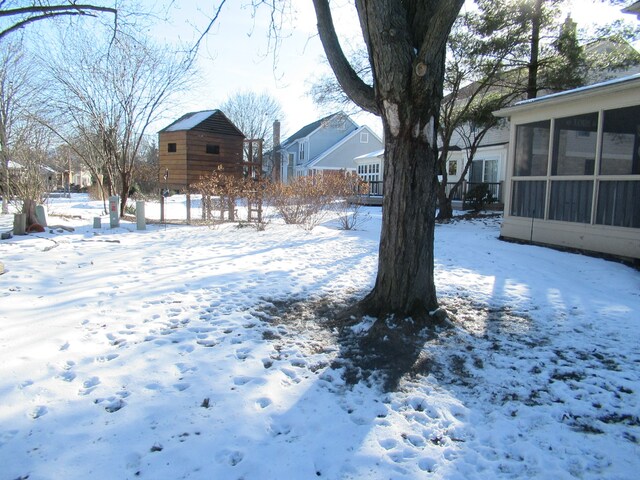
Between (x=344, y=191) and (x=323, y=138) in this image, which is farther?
(x=323, y=138)

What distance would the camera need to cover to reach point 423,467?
2287mm

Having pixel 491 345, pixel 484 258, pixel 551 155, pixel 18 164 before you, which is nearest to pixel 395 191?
pixel 491 345

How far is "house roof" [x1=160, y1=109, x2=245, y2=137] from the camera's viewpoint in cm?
1588

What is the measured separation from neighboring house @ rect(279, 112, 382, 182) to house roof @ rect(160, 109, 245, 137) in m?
18.4

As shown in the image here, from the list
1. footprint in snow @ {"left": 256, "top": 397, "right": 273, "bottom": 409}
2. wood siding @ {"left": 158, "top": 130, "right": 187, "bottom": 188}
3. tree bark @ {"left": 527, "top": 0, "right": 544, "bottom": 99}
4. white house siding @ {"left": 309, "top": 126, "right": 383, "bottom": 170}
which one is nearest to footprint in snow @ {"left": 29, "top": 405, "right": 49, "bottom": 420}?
footprint in snow @ {"left": 256, "top": 397, "right": 273, "bottom": 409}

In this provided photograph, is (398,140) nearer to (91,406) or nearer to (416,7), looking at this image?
(416,7)

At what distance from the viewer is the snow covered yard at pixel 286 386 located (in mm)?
2314

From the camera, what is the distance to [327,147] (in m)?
39.3

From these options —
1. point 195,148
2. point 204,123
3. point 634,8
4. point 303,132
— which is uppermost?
point 303,132

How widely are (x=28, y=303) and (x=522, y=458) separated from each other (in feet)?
16.1

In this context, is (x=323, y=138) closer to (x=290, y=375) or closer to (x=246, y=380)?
(x=290, y=375)

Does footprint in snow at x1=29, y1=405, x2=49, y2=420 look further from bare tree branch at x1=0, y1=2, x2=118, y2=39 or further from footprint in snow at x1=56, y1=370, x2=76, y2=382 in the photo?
bare tree branch at x1=0, y1=2, x2=118, y2=39

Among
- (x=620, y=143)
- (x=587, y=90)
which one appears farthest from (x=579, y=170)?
(x=587, y=90)

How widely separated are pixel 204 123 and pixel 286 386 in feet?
47.9
